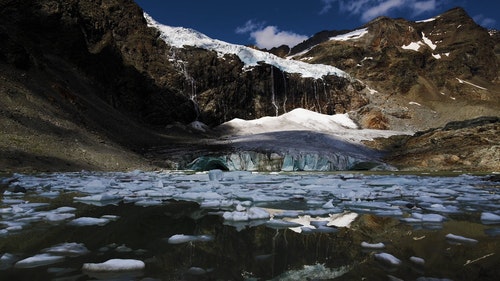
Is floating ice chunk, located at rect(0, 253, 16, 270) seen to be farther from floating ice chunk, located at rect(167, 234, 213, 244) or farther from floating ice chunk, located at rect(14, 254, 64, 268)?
floating ice chunk, located at rect(167, 234, 213, 244)

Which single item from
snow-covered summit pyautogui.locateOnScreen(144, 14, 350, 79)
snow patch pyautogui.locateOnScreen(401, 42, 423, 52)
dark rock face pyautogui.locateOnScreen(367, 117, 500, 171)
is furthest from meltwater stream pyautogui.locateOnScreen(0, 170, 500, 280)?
snow patch pyautogui.locateOnScreen(401, 42, 423, 52)

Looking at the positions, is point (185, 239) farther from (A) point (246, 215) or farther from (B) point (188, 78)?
(B) point (188, 78)

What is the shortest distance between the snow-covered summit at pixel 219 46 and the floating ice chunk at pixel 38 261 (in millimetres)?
46615

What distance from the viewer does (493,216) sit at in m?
4.61

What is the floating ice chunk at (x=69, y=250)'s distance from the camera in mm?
2925

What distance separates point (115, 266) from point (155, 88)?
132 ft

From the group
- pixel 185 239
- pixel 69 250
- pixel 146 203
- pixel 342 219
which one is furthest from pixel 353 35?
pixel 69 250

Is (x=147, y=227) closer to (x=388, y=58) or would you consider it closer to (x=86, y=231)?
(x=86, y=231)

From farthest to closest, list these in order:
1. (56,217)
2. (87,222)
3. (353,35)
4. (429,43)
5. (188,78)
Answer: (353,35), (429,43), (188,78), (56,217), (87,222)

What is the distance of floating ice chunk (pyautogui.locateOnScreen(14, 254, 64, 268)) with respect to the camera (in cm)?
260

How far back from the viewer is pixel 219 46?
49688 mm

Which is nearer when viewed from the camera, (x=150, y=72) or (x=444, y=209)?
(x=444, y=209)

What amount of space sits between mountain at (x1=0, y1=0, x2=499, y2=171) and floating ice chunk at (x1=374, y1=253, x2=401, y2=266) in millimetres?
13658

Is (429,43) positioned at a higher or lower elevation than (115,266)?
higher
